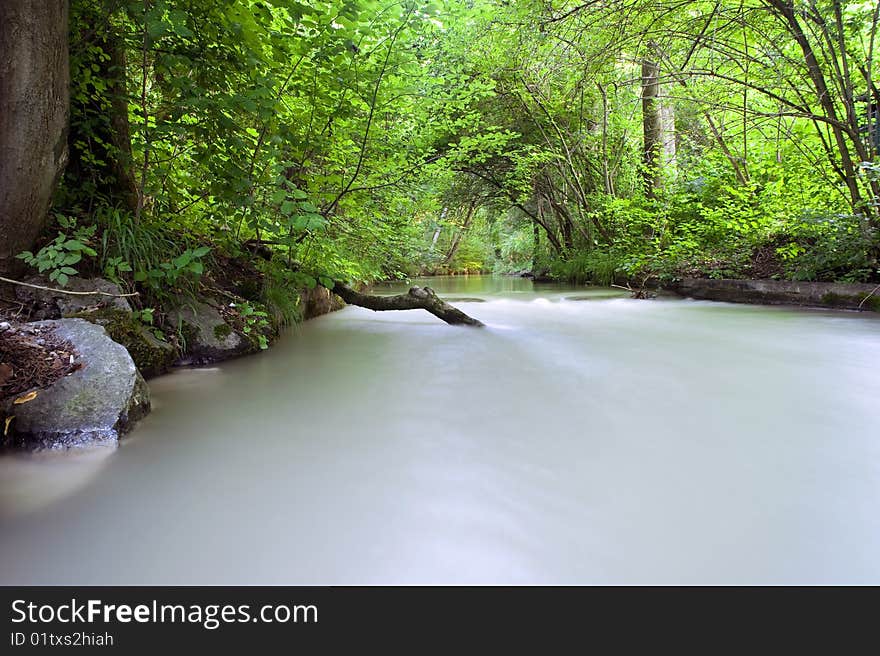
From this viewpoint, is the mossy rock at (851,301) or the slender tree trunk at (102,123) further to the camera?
the mossy rock at (851,301)

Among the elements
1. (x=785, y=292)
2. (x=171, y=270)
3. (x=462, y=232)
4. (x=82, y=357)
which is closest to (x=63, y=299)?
(x=171, y=270)

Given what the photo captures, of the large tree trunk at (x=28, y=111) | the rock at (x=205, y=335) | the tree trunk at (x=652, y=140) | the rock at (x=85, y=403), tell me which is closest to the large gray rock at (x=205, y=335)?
the rock at (x=205, y=335)

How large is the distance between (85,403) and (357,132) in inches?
124

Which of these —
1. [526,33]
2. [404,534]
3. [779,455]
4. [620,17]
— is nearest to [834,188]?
[620,17]

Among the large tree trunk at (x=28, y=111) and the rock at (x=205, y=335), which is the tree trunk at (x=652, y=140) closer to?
the rock at (x=205, y=335)

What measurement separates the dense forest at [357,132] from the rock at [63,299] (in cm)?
8

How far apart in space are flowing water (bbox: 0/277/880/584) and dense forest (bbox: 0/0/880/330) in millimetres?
1103

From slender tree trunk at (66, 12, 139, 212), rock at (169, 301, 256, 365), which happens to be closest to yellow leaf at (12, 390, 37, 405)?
rock at (169, 301, 256, 365)

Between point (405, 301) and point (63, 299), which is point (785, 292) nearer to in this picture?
point (405, 301)

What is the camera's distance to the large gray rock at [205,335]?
338 cm

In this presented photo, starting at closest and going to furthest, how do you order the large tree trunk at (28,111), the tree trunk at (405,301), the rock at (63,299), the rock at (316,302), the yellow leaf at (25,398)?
the yellow leaf at (25,398) → the large tree trunk at (28,111) → the rock at (63,299) → the tree trunk at (405,301) → the rock at (316,302)

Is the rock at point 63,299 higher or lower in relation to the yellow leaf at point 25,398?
higher

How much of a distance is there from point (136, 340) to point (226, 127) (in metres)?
1.35

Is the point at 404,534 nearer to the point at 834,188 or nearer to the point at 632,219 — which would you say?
the point at 834,188
